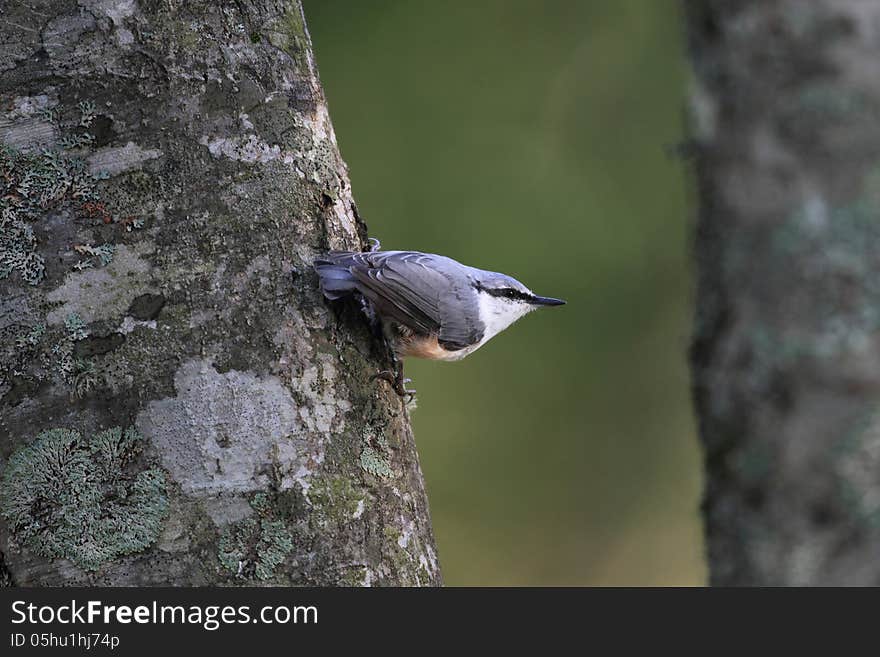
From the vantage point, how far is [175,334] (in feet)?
6.07

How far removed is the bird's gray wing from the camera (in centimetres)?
231

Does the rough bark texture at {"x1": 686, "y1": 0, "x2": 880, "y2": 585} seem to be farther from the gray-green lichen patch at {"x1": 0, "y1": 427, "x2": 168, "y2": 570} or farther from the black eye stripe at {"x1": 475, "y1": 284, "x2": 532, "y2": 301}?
the black eye stripe at {"x1": 475, "y1": 284, "x2": 532, "y2": 301}

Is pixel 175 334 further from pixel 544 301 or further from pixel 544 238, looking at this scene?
pixel 544 238

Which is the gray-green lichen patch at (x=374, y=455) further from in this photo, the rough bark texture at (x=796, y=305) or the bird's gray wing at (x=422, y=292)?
the rough bark texture at (x=796, y=305)

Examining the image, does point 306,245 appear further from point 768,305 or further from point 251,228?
point 768,305

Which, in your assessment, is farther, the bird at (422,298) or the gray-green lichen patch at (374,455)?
the bird at (422,298)

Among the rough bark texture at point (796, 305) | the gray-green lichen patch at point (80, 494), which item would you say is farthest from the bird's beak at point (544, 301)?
the rough bark texture at point (796, 305)

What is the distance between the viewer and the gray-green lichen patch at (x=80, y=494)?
1.76m

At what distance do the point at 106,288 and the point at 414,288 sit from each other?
985mm

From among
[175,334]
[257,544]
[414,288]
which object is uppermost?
[414,288]

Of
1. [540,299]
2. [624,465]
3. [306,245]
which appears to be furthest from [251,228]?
[624,465]

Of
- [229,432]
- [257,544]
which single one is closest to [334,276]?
[229,432]
